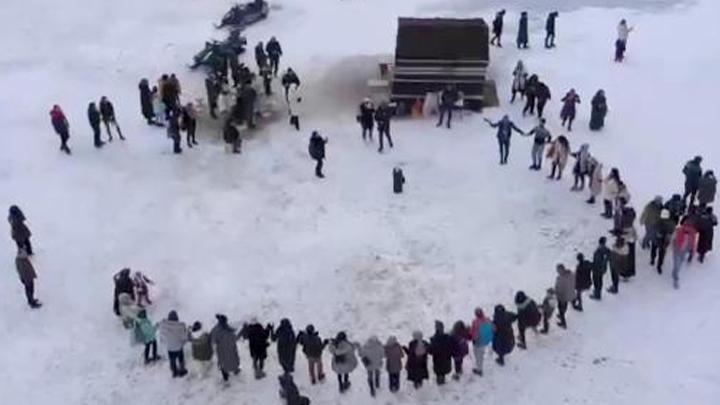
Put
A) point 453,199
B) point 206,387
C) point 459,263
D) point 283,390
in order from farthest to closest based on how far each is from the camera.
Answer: point 453,199 < point 459,263 < point 206,387 < point 283,390

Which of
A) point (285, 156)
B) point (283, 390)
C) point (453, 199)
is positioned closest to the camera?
point (283, 390)

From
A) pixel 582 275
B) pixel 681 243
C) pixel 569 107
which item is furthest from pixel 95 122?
pixel 681 243

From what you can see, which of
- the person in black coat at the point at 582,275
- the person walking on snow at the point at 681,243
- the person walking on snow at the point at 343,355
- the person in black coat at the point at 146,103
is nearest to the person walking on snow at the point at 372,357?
the person walking on snow at the point at 343,355

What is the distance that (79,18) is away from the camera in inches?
1356

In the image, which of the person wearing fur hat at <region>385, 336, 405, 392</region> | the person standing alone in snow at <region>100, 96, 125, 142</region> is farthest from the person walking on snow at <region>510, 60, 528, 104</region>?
the person wearing fur hat at <region>385, 336, 405, 392</region>

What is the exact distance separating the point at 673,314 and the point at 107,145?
45.2 ft

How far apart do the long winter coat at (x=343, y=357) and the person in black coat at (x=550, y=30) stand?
1519 centimetres

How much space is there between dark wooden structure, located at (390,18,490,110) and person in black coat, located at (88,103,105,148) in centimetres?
720

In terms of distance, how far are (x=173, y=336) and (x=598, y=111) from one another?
12.3m

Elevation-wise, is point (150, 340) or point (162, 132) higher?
point (162, 132)

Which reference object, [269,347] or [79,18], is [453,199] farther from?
[79,18]

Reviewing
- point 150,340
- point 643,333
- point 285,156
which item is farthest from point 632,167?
point 150,340

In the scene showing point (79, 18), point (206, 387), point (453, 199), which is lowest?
point (206, 387)

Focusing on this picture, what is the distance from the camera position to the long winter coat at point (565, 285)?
63.1 ft
